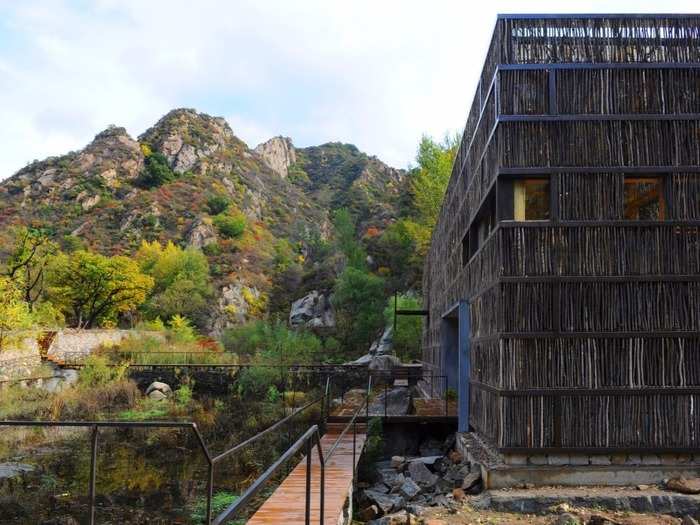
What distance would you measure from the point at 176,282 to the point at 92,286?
8.48 metres

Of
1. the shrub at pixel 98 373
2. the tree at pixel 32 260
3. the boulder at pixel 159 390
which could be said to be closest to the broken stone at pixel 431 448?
the boulder at pixel 159 390

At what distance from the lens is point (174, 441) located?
15.7 m

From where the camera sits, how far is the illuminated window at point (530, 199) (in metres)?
8.46

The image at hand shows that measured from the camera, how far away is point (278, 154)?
10794 cm

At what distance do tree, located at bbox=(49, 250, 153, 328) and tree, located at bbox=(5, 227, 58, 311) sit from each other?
94cm

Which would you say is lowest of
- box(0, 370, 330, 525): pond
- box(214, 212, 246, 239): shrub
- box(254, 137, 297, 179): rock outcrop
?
box(0, 370, 330, 525): pond

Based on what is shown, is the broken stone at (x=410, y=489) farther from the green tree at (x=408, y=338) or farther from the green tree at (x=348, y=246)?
the green tree at (x=348, y=246)

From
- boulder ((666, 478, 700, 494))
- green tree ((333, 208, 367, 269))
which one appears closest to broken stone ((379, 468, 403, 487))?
boulder ((666, 478, 700, 494))

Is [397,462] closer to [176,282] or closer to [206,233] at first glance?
[176,282]

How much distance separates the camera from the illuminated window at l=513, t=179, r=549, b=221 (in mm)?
8461

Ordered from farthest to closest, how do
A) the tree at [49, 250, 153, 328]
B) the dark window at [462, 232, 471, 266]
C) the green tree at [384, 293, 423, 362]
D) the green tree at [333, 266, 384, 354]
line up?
the tree at [49, 250, 153, 328]
the green tree at [333, 266, 384, 354]
the green tree at [384, 293, 423, 362]
the dark window at [462, 232, 471, 266]

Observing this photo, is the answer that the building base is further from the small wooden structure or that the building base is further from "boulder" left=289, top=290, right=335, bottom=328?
"boulder" left=289, top=290, right=335, bottom=328

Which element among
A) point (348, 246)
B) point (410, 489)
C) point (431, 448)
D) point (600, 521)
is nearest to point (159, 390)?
point (431, 448)

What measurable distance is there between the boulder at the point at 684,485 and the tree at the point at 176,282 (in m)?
42.7
